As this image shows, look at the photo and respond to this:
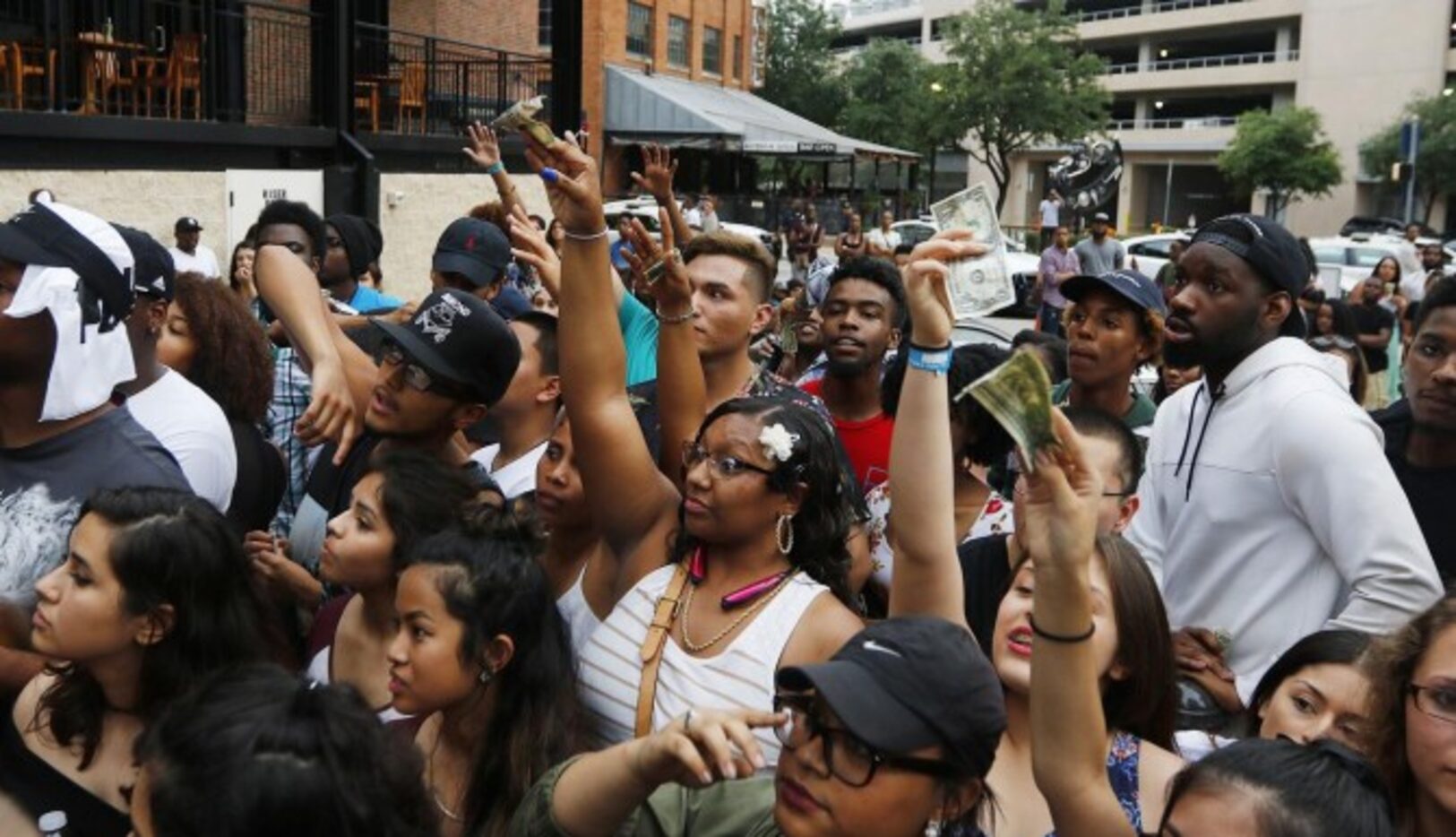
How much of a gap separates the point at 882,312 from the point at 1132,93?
214 ft

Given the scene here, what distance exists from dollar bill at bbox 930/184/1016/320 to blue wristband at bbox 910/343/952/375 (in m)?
0.15

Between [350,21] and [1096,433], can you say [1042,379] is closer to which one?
[1096,433]

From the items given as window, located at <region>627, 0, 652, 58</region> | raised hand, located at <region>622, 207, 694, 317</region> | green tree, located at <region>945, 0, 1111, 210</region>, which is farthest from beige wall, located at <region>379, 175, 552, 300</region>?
green tree, located at <region>945, 0, 1111, 210</region>

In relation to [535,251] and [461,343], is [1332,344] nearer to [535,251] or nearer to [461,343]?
[535,251]

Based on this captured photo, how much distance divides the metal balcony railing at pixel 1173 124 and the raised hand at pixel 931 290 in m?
60.3

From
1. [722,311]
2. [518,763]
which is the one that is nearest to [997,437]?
[722,311]

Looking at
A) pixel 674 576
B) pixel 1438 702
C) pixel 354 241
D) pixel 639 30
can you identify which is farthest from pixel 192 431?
pixel 639 30

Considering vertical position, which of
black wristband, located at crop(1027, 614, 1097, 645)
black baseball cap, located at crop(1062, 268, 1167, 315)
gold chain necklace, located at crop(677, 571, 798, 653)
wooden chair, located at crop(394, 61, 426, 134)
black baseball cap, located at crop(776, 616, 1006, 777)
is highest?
wooden chair, located at crop(394, 61, 426, 134)

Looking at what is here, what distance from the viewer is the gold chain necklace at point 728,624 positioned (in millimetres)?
2838

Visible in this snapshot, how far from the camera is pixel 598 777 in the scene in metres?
2.27

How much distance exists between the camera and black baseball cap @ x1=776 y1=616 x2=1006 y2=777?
1.99m

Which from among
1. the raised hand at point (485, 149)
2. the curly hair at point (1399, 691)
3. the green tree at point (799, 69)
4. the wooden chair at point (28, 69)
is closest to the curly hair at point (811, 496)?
the curly hair at point (1399, 691)

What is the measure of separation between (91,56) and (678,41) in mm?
28311

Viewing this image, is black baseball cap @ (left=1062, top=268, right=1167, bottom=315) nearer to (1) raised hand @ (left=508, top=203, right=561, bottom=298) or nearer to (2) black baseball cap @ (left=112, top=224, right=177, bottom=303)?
(1) raised hand @ (left=508, top=203, right=561, bottom=298)
